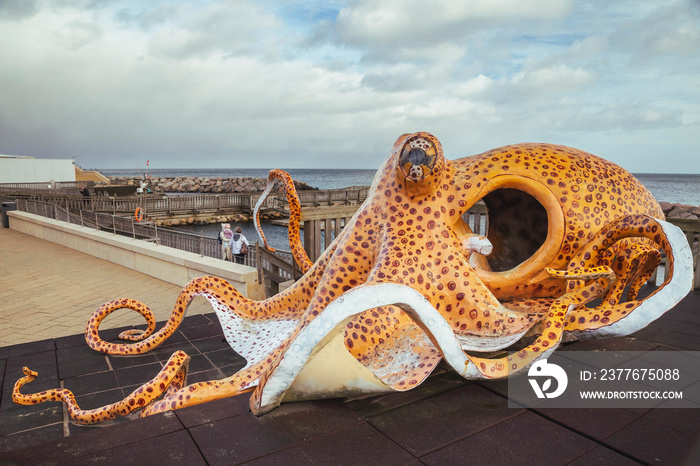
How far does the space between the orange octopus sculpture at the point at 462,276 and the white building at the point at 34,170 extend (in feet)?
160

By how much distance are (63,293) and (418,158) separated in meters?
8.47

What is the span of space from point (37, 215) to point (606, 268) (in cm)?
1904

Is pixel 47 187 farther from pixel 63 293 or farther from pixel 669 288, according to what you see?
pixel 669 288

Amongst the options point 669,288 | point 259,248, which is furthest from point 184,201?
point 669,288

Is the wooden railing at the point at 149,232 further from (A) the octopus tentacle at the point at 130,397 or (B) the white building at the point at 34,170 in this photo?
(B) the white building at the point at 34,170

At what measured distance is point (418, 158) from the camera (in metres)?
2.95

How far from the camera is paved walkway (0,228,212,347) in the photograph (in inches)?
278

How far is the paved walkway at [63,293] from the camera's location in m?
7.05

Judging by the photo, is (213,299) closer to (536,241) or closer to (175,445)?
(175,445)

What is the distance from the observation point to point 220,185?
7775cm

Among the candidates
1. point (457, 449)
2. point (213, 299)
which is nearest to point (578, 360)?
point (457, 449)

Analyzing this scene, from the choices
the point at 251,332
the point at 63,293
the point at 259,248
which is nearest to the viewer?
the point at 251,332

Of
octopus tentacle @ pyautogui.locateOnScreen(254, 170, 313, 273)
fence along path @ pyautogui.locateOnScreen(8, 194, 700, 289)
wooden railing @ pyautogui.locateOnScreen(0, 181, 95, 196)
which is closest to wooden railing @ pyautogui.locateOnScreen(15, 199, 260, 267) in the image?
fence along path @ pyautogui.locateOnScreen(8, 194, 700, 289)

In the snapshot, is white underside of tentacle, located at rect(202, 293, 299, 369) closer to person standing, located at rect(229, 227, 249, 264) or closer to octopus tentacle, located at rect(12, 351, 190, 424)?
octopus tentacle, located at rect(12, 351, 190, 424)
